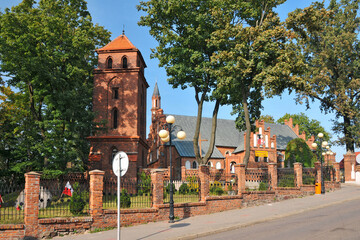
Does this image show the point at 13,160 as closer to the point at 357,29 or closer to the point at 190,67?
the point at 190,67

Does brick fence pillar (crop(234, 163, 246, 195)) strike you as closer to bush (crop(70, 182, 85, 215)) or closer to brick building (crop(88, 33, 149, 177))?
bush (crop(70, 182, 85, 215))

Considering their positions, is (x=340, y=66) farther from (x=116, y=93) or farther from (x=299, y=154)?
(x=116, y=93)

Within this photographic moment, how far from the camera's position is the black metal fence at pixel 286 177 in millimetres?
21770

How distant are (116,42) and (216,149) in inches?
1001

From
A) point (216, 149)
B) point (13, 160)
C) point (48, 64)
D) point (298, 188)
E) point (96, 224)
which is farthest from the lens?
point (216, 149)

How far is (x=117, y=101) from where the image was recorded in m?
30.1

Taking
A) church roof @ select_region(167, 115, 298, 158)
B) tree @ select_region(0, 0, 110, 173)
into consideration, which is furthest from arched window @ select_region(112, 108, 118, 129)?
church roof @ select_region(167, 115, 298, 158)

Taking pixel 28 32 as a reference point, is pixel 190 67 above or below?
below

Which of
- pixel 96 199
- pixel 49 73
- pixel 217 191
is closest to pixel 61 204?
A: pixel 96 199

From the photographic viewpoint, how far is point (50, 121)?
23016 millimetres

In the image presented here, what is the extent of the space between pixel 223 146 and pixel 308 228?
3948 centimetres

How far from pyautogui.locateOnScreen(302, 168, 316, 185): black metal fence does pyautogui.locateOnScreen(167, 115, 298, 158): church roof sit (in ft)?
81.4

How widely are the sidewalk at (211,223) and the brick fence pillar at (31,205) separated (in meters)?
1.00

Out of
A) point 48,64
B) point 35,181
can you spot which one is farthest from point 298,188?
point 48,64
